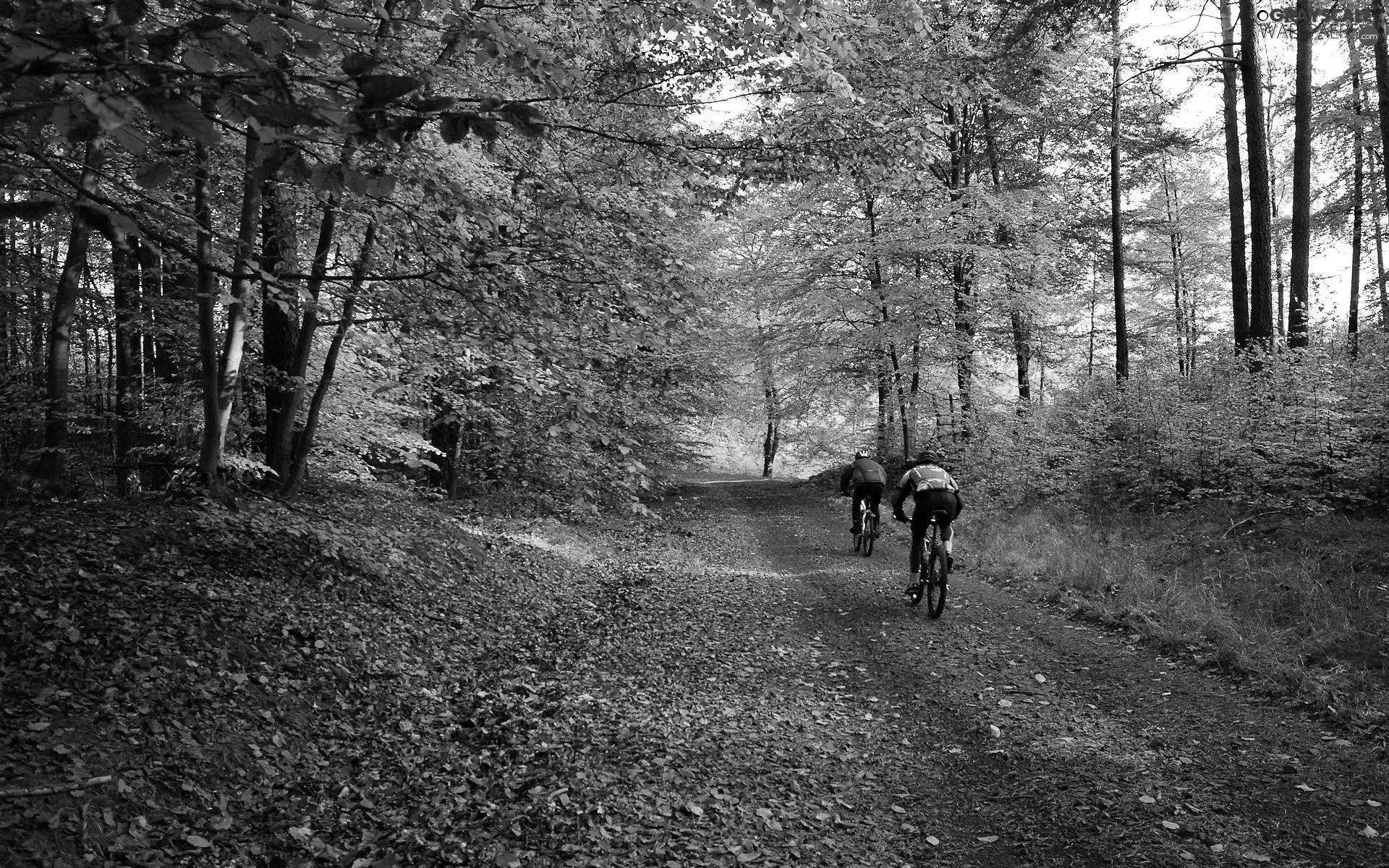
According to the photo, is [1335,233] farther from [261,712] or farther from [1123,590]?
[261,712]

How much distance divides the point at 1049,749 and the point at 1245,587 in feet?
14.9

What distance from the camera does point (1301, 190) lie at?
12.7 m

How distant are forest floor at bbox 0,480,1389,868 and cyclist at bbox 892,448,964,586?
3.37 ft

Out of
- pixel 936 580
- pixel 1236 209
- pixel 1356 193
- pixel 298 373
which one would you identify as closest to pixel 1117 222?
pixel 1236 209

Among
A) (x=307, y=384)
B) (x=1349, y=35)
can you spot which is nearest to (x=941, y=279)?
(x=1349, y=35)

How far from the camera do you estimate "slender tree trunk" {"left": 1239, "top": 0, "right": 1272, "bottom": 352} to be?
1275cm

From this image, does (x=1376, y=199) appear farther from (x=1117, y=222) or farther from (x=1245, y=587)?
(x=1245, y=587)

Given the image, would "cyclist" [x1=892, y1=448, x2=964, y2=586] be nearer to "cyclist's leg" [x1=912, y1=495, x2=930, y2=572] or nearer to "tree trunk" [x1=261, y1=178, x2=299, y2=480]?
"cyclist's leg" [x1=912, y1=495, x2=930, y2=572]

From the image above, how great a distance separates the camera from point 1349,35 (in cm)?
1012

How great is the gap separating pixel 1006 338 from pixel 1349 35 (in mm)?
11227

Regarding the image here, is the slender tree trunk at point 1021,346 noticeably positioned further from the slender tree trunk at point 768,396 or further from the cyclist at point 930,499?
the cyclist at point 930,499

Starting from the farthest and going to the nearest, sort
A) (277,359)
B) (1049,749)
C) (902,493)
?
(902,493) → (277,359) → (1049,749)

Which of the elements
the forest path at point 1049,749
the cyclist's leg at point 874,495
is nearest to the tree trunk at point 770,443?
the cyclist's leg at point 874,495

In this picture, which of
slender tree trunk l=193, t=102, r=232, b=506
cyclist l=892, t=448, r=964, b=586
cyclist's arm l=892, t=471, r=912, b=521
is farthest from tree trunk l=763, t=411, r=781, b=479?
slender tree trunk l=193, t=102, r=232, b=506
